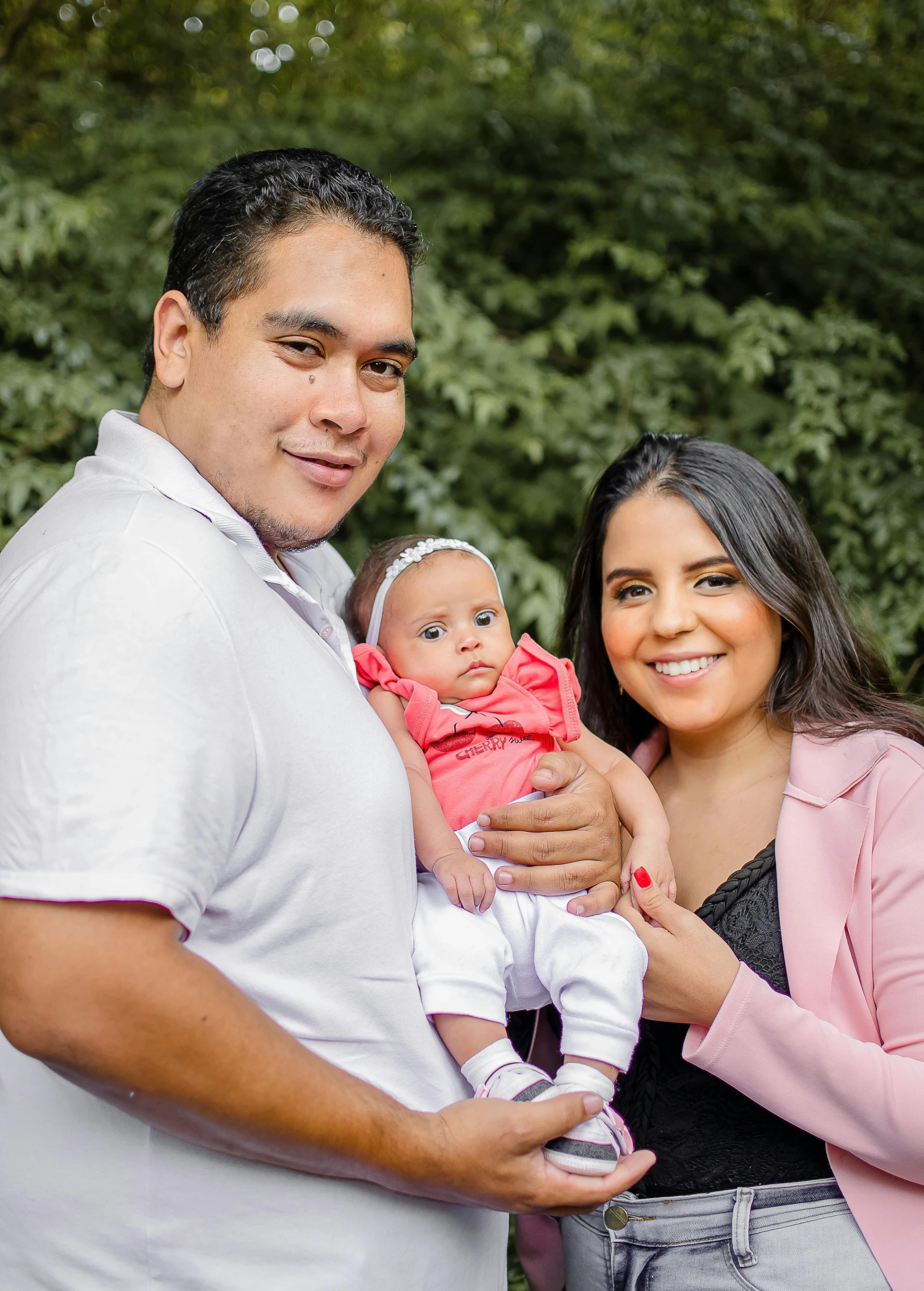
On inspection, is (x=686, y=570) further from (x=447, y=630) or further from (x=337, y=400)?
(x=337, y=400)

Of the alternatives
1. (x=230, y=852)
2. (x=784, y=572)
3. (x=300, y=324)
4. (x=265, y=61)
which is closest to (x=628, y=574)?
(x=784, y=572)

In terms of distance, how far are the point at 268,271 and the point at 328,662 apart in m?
0.63

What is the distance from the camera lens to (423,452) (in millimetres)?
4258

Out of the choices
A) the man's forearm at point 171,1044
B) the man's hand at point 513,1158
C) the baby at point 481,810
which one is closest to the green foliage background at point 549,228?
the baby at point 481,810

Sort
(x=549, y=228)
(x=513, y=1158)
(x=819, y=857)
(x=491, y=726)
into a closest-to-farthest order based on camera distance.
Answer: (x=513, y=1158), (x=819, y=857), (x=491, y=726), (x=549, y=228)

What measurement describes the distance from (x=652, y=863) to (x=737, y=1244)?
2.32 ft

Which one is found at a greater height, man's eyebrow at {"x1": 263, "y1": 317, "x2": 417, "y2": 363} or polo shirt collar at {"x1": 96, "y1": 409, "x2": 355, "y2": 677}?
man's eyebrow at {"x1": 263, "y1": 317, "x2": 417, "y2": 363}

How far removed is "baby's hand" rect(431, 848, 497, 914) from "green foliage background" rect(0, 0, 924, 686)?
209 centimetres

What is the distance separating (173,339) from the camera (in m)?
1.74

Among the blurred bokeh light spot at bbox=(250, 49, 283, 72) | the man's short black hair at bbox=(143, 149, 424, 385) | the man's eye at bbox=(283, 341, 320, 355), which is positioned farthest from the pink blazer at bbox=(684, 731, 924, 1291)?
the blurred bokeh light spot at bbox=(250, 49, 283, 72)

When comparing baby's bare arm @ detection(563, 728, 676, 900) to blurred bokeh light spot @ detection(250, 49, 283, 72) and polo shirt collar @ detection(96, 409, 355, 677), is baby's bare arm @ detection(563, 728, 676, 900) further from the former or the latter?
blurred bokeh light spot @ detection(250, 49, 283, 72)

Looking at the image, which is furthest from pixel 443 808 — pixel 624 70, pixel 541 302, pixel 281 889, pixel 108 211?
pixel 624 70

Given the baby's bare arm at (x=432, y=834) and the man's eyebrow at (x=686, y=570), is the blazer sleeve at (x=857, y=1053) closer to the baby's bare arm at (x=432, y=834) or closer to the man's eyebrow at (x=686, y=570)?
the baby's bare arm at (x=432, y=834)

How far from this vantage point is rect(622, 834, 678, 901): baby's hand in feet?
6.66
